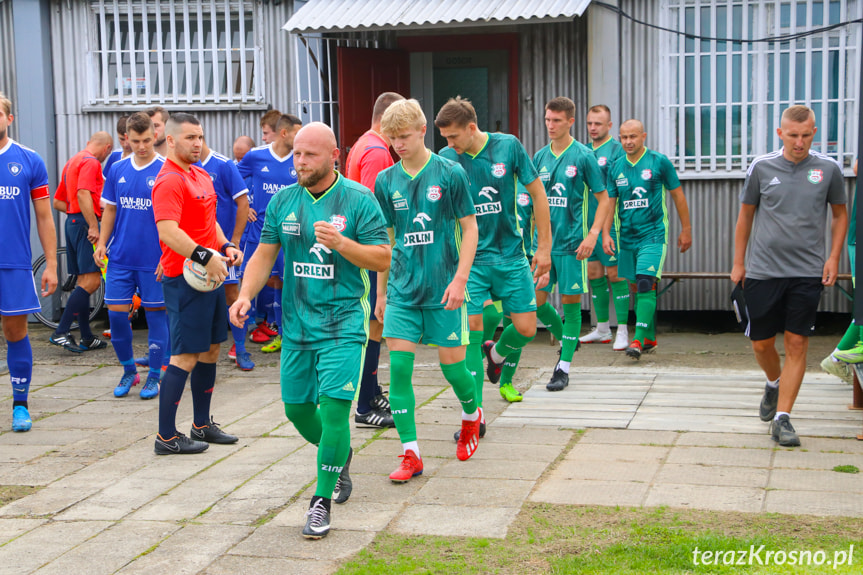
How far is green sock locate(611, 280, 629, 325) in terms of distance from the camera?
32.3ft

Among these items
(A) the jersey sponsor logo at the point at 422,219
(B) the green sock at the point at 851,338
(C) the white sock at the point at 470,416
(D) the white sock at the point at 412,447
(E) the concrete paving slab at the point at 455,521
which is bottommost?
(E) the concrete paving slab at the point at 455,521

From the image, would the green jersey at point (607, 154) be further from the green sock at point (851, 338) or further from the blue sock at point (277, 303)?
the blue sock at point (277, 303)

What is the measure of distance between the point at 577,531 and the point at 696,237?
21.3ft

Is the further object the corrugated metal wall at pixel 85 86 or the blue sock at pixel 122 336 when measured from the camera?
the corrugated metal wall at pixel 85 86

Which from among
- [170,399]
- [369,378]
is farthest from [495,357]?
[170,399]

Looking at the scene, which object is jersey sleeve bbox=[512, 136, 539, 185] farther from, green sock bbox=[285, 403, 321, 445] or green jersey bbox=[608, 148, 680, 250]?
green jersey bbox=[608, 148, 680, 250]

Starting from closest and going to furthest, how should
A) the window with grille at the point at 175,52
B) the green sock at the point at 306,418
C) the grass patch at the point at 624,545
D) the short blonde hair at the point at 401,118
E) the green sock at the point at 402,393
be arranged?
the grass patch at the point at 624,545 < the green sock at the point at 306,418 < the short blonde hair at the point at 401,118 < the green sock at the point at 402,393 < the window with grille at the point at 175,52

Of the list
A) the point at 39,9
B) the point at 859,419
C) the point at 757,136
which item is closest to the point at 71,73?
the point at 39,9

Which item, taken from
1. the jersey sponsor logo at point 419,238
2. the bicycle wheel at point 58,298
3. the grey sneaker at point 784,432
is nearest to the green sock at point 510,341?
the jersey sponsor logo at point 419,238

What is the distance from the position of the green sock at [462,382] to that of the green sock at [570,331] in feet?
7.41

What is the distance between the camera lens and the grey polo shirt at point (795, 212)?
20.0ft

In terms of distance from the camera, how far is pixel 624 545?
4.32 metres

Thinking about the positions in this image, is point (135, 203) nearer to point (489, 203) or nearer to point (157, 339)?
point (157, 339)

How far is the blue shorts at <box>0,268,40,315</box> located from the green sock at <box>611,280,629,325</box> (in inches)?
213
